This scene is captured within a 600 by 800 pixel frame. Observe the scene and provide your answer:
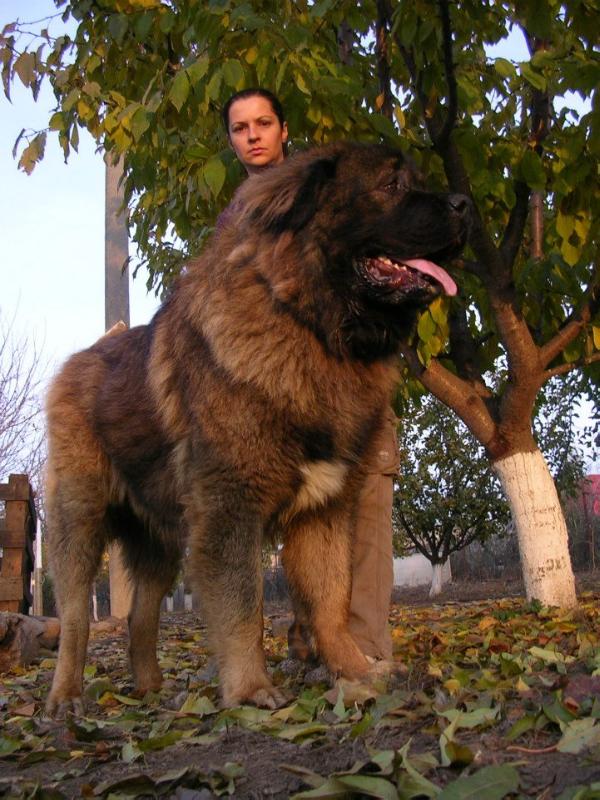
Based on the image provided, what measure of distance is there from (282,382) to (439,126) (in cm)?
280

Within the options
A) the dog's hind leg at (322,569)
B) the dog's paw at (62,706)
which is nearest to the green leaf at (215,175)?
the dog's hind leg at (322,569)

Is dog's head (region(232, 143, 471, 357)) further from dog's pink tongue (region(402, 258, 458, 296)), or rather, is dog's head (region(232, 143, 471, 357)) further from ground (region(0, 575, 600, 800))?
ground (region(0, 575, 600, 800))

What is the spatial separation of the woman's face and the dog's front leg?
189 centimetres

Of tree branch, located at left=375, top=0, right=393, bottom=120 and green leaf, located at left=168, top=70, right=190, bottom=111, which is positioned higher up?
tree branch, located at left=375, top=0, right=393, bottom=120

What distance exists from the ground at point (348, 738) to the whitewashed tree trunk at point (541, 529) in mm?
2065

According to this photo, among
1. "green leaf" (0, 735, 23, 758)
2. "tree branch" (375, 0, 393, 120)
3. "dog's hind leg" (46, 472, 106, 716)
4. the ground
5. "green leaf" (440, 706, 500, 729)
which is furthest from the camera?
"tree branch" (375, 0, 393, 120)

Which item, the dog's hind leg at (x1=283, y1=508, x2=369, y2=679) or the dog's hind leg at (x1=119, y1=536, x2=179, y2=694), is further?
the dog's hind leg at (x1=119, y1=536, x2=179, y2=694)

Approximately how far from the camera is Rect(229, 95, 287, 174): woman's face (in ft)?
14.5

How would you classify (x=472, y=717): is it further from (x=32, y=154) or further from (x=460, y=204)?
(x=32, y=154)

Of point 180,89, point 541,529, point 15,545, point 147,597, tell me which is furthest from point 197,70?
point 15,545

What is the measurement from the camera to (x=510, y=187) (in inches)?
200

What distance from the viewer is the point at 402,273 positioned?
3.56 metres

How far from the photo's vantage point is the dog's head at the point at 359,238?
351cm

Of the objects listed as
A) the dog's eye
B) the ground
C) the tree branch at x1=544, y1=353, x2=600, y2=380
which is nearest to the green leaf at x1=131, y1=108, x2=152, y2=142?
the dog's eye
